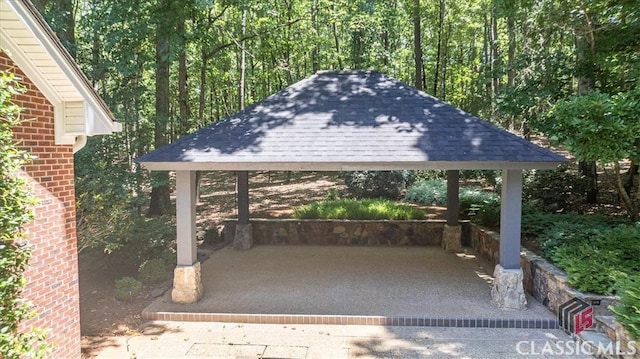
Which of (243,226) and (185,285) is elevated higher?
(243,226)

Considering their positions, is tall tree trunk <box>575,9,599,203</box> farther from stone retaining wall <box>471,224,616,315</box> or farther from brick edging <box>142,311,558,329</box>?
brick edging <box>142,311,558,329</box>

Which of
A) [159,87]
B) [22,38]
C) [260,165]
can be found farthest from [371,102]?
[159,87]

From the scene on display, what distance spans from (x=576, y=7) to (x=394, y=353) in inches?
311

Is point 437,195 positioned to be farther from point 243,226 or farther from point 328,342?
point 328,342

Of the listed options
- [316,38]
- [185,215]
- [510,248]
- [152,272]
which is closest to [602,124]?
[510,248]

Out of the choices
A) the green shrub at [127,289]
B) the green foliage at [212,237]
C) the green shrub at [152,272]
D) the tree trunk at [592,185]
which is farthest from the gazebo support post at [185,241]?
the tree trunk at [592,185]

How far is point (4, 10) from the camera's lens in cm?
339

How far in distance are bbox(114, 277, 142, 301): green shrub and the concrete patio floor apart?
517 millimetres

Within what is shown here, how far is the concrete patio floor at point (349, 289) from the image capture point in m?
6.28

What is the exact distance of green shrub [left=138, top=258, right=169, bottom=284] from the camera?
25.5 feet

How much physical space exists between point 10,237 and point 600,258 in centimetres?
747

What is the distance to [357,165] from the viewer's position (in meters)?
6.35

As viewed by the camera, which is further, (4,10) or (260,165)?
(260,165)

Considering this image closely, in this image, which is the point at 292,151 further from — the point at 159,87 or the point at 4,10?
the point at 159,87
